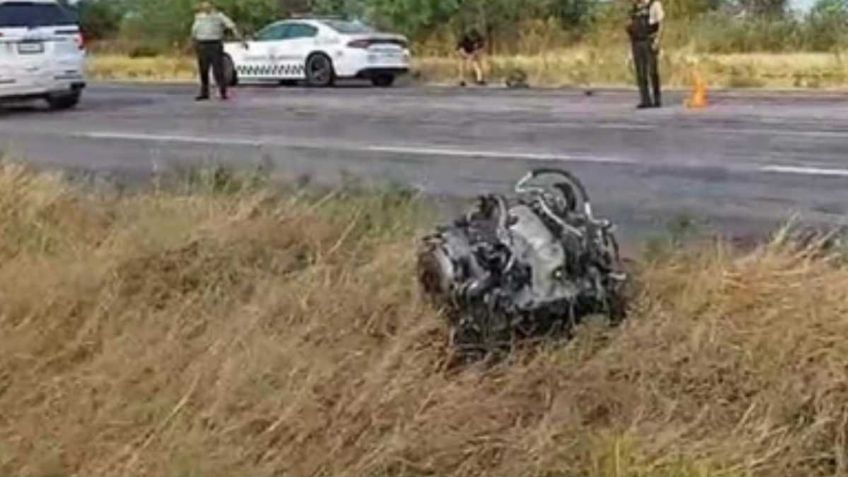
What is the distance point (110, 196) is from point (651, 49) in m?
11.7

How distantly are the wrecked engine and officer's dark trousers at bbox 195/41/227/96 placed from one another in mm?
17585

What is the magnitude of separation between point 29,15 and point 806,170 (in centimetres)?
1328

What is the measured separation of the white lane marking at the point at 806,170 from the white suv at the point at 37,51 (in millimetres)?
12542

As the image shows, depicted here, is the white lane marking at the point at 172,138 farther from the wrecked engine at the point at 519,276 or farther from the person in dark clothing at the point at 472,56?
the person in dark clothing at the point at 472,56

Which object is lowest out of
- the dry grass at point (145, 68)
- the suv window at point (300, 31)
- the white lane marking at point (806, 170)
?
the white lane marking at point (806, 170)

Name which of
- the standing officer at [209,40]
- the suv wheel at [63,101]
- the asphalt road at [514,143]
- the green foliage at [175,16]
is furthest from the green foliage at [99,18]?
the suv wheel at [63,101]

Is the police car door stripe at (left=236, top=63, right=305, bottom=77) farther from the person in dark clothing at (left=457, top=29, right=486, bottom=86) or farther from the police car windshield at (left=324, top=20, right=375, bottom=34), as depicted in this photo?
the person in dark clothing at (left=457, top=29, right=486, bottom=86)

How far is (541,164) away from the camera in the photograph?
39.7 ft

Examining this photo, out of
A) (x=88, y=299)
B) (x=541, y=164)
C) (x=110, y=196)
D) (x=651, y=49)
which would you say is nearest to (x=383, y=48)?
(x=651, y=49)

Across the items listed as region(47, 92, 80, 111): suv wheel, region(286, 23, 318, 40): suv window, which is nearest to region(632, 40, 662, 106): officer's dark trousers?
region(47, 92, 80, 111): suv wheel

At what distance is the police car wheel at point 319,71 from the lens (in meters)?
28.0

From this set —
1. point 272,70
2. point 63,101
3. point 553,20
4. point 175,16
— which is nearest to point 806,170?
point 63,101

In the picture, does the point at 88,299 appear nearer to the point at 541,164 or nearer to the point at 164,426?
the point at 164,426

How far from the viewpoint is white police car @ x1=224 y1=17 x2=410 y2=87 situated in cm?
2764
